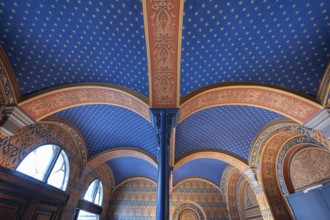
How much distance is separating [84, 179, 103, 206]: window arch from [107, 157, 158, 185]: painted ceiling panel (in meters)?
1.06

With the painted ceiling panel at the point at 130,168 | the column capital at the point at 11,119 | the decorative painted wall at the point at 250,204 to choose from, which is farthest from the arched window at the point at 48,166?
the decorative painted wall at the point at 250,204

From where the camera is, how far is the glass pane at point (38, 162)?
454 cm

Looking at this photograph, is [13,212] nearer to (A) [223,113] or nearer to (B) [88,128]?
(B) [88,128]

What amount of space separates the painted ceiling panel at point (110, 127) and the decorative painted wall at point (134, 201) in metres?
4.79

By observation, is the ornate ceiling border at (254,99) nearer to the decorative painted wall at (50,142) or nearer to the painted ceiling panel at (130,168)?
the decorative painted wall at (50,142)

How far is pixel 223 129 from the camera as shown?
5930mm

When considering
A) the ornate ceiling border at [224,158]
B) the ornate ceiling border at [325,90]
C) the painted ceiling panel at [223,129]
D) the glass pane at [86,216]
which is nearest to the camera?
the ornate ceiling border at [325,90]

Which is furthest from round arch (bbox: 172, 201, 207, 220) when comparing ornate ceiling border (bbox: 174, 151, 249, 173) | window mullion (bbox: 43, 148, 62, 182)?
window mullion (bbox: 43, 148, 62, 182)

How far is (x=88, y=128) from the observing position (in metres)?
6.00

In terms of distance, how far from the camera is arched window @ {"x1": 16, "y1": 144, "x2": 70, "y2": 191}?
4670 millimetres

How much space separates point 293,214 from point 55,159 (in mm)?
7649

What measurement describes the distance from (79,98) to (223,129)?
4.48 metres

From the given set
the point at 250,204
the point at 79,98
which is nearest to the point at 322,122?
the point at 79,98

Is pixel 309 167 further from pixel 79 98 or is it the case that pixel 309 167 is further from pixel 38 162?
pixel 38 162
